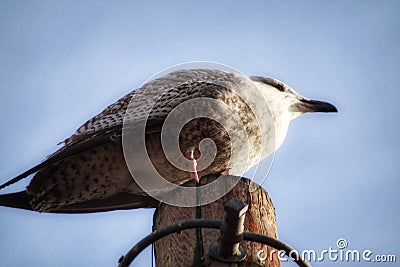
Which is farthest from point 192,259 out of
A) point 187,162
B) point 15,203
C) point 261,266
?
point 15,203

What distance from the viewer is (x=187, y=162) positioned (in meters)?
5.14

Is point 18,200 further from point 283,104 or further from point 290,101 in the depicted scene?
point 290,101

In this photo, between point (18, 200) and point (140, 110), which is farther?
point (140, 110)

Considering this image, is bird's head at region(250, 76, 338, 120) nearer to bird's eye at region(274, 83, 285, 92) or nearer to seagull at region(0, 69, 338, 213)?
bird's eye at region(274, 83, 285, 92)

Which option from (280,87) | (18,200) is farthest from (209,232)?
(280,87)

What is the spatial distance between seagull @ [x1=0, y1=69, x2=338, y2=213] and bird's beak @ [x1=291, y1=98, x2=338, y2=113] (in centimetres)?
94

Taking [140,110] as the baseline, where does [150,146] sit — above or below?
below

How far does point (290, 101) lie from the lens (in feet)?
21.1

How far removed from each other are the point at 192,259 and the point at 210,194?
1.59ft

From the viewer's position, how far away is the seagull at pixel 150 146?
5059 millimetres

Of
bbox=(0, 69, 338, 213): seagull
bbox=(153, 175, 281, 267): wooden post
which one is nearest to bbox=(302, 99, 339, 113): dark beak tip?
bbox=(0, 69, 338, 213): seagull

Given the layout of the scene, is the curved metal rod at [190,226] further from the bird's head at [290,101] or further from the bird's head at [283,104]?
the bird's head at [290,101]

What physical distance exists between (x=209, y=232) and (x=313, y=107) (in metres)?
3.91

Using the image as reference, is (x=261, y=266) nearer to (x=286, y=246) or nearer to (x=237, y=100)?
(x=286, y=246)
